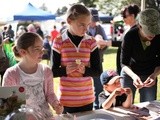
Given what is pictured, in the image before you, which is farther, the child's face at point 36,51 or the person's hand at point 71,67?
the person's hand at point 71,67

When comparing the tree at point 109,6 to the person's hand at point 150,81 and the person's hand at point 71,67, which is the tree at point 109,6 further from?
the person's hand at point 71,67

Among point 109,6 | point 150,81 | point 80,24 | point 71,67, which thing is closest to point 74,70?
point 71,67

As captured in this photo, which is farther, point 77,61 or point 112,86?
point 112,86

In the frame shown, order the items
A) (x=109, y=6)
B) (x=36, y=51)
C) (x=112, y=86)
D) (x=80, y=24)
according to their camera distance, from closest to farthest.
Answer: (x=36, y=51), (x=80, y=24), (x=112, y=86), (x=109, y=6)

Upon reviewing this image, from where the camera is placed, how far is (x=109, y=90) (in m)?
2.00

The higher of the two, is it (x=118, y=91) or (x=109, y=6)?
(x=109, y=6)

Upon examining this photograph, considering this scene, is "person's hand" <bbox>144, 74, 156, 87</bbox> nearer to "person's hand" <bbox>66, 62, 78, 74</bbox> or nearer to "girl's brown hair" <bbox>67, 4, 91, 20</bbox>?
"person's hand" <bbox>66, 62, 78, 74</bbox>

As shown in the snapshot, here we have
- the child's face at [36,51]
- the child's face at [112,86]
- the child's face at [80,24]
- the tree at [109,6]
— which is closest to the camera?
the child's face at [36,51]

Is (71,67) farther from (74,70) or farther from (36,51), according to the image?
(36,51)

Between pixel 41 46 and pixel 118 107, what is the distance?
60 cm

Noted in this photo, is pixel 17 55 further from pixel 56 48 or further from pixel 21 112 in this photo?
pixel 21 112

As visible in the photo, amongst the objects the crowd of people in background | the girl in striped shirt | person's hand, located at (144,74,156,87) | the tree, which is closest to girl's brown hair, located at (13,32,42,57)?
the crowd of people in background

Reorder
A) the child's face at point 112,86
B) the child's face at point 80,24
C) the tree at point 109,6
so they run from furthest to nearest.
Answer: the tree at point 109,6 < the child's face at point 112,86 < the child's face at point 80,24

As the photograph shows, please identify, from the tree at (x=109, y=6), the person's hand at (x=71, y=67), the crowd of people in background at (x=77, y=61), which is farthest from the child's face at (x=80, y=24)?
the tree at (x=109, y=6)
